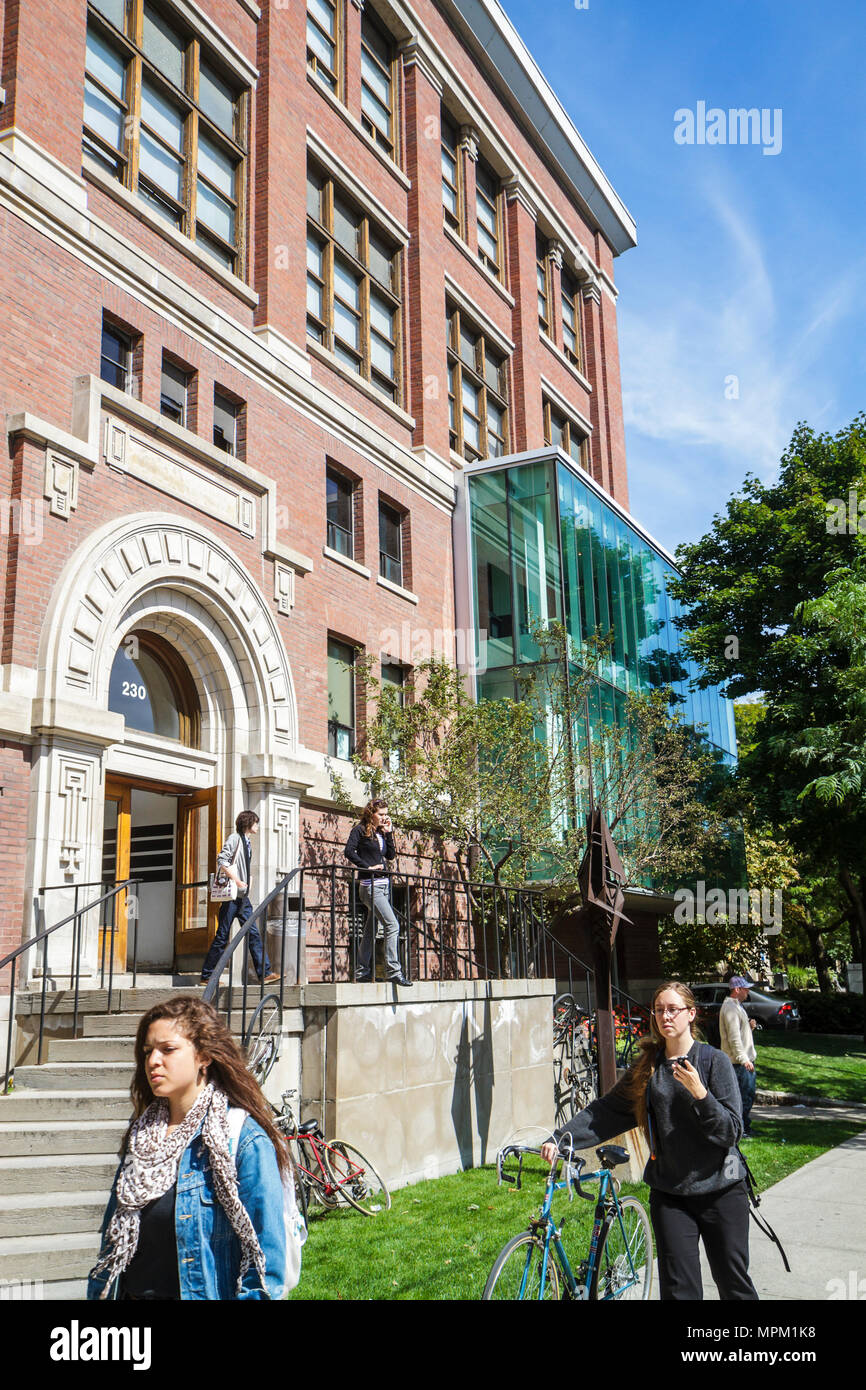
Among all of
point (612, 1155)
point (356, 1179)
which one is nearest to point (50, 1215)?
point (356, 1179)

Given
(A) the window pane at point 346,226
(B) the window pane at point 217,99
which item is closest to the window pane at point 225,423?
(B) the window pane at point 217,99

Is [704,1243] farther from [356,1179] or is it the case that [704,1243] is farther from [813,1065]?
[813,1065]

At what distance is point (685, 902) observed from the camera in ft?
93.4

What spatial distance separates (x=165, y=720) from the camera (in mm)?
15305

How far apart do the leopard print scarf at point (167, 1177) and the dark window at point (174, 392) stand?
42.5 feet

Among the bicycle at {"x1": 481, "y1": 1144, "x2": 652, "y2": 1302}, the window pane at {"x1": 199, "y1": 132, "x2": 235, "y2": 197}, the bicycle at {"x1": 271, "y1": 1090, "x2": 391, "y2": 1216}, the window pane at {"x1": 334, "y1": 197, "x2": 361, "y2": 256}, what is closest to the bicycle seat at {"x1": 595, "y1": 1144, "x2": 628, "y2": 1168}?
the bicycle at {"x1": 481, "y1": 1144, "x2": 652, "y2": 1302}

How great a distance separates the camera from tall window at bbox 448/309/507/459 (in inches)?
955

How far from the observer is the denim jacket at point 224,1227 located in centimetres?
344

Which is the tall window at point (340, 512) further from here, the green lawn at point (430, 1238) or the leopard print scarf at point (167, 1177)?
the leopard print scarf at point (167, 1177)

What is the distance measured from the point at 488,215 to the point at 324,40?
24.1ft
